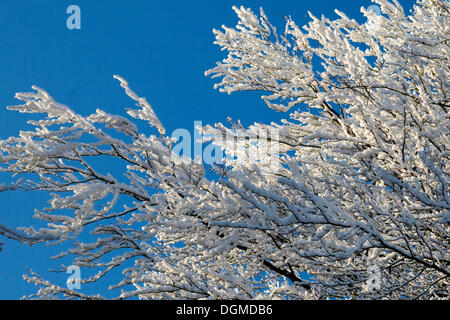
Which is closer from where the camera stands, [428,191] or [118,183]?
[428,191]

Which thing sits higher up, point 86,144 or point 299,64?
point 299,64

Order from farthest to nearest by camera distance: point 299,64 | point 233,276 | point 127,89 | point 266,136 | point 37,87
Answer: point 266,136 < point 299,64 < point 127,89 < point 233,276 < point 37,87

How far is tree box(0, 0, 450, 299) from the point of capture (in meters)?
3.41

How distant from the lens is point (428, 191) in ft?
12.0

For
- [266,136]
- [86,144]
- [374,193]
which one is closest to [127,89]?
[86,144]

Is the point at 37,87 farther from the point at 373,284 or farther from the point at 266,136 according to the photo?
the point at 373,284

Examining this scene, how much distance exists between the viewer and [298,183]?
3160 millimetres

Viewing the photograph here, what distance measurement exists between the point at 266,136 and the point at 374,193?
2.42 m

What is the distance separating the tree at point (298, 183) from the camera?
11.2 feet

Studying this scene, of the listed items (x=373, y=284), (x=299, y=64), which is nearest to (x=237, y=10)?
(x=299, y=64)

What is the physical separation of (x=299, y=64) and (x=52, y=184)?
330 cm

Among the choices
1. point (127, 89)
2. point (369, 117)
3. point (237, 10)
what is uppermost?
point (237, 10)
